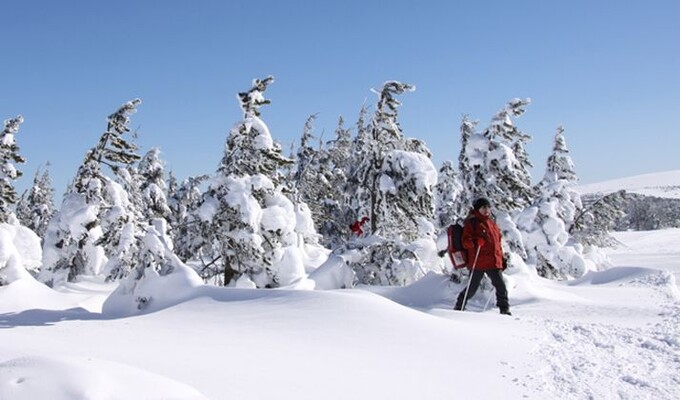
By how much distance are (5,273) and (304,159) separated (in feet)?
72.8

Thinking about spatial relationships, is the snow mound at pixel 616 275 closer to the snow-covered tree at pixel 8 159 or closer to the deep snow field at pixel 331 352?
the deep snow field at pixel 331 352

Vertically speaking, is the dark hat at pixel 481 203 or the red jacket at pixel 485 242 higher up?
the dark hat at pixel 481 203

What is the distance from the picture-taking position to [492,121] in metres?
12.9

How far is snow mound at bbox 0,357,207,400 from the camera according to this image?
9.38 feet

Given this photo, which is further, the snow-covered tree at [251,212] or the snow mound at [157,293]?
the snow-covered tree at [251,212]

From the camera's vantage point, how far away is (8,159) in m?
21.3

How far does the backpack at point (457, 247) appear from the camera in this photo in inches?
378

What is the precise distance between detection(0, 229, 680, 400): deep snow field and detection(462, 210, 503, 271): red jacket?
111 cm

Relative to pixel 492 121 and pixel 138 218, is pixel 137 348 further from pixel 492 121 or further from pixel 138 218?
pixel 138 218

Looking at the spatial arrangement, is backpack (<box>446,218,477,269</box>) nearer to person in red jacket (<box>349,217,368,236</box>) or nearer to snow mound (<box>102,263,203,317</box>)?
snow mound (<box>102,263,203,317</box>)

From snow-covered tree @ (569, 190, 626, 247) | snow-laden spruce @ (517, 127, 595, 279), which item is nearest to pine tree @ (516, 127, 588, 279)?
snow-laden spruce @ (517, 127, 595, 279)

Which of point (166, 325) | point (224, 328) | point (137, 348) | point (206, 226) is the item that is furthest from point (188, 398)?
point (206, 226)

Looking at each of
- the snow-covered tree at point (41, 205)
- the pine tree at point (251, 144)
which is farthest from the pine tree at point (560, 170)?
the snow-covered tree at point (41, 205)

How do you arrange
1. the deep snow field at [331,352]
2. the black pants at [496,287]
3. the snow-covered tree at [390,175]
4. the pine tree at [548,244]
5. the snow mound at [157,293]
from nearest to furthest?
the deep snow field at [331,352] → the snow mound at [157,293] → the black pants at [496,287] → the snow-covered tree at [390,175] → the pine tree at [548,244]
